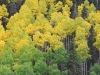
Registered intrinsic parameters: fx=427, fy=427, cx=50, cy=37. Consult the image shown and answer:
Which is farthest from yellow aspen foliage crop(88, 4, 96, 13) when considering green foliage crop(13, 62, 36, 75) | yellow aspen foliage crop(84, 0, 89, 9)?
green foliage crop(13, 62, 36, 75)

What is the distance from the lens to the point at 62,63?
76.3m

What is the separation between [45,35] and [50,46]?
243 centimetres

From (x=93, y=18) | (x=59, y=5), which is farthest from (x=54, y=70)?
(x=59, y=5)

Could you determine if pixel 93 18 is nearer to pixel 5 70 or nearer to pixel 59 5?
pixel 59 5

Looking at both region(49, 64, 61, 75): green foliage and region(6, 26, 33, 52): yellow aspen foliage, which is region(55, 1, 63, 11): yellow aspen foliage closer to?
region(6, 26, 33, 52): yellow aspen foliage

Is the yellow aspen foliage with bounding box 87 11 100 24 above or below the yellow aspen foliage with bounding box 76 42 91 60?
above

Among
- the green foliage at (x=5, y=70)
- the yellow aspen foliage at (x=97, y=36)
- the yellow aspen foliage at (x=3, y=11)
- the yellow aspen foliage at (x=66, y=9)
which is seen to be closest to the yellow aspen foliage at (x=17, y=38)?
the green foliage at (x=5, y=70)

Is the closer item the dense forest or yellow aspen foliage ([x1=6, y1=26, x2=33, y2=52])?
the dense forest

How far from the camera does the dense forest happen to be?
245 feet

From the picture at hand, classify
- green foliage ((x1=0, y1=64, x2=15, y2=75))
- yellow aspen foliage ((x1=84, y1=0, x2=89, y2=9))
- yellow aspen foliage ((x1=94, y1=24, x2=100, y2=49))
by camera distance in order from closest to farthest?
green foliage ((x1=0, y1=64, x2=15, y2=75)) → yellow aspen foliage ((x1=94, y1=24, x2=100, y2=49)) → yellow aspen foliage ((x1=84, y1=0, x2=89, y2=9))

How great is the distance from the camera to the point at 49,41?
3282 inches

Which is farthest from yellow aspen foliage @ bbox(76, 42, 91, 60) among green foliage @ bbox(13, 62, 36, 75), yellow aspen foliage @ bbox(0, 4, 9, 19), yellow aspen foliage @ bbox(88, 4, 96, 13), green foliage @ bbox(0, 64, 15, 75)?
yellow aspen foliage @ bbox(0, 4, 9, 19)

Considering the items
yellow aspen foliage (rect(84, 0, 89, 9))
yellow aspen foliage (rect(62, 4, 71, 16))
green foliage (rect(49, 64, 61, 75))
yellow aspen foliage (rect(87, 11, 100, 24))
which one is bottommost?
green foliage (rect(49, 64, 61, 75))

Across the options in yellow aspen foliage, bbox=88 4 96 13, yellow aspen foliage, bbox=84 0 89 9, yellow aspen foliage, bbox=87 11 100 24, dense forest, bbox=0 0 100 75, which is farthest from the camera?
yellow aspen foliage, bbox=84 0 89 9
